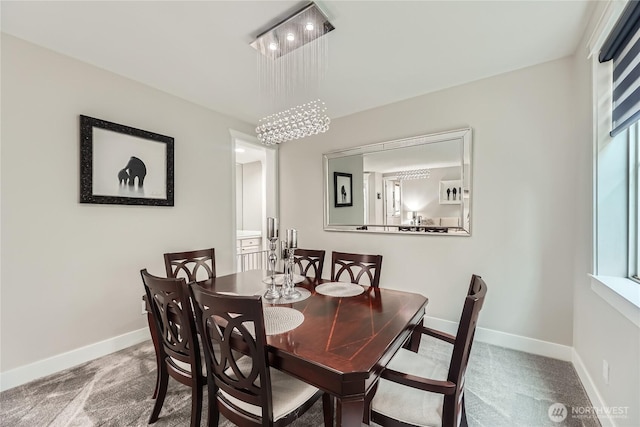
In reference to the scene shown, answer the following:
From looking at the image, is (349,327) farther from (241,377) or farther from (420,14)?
(420,14)

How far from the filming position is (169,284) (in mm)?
1316

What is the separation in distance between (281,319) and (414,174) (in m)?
2.27

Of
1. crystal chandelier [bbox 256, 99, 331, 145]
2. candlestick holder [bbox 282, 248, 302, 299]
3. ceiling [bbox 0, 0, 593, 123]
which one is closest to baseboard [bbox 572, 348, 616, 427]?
candlestick holder [bbox 282, 248, 302, 299]

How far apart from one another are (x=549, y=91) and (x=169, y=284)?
10.6 feet

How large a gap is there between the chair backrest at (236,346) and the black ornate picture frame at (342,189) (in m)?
2.46

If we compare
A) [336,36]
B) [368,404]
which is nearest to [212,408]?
[368,404]

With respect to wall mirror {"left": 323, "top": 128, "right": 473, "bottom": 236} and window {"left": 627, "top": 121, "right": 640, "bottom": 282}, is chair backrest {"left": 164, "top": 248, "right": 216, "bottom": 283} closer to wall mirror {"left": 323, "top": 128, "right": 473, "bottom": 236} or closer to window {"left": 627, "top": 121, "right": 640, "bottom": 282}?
wall mirror {"left": 323, "top": 128, "right": 473, "bottom": 236}

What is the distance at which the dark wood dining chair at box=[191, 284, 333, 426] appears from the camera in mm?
1050

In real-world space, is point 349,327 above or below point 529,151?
below

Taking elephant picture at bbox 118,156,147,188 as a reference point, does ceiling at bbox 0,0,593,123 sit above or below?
above

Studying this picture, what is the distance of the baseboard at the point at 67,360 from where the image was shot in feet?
6.32

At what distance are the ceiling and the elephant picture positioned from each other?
32.1 inches

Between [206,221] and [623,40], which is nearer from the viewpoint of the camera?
[623,40]

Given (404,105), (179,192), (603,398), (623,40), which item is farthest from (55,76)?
(603,398)
